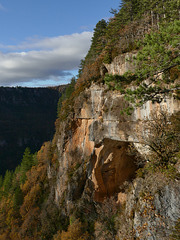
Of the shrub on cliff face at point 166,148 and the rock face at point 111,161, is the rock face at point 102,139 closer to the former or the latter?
the rock face at point 111,161

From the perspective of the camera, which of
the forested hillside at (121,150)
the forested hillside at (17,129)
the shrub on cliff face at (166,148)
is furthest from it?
the forested hillside at (17,129)

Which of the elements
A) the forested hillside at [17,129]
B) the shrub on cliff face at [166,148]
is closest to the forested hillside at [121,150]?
the shrub on cliff face at [166,148]

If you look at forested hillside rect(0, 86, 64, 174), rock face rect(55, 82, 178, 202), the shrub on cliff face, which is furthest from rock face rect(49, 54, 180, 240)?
forested hillside rect(0, 86, 64, 174)

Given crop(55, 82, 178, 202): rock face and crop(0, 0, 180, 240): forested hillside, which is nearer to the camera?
crop(0, 0, 180, 240): forested hillside

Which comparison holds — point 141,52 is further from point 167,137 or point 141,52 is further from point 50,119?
point 50,119

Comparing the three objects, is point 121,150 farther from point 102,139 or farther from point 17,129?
Answer: point 17,129

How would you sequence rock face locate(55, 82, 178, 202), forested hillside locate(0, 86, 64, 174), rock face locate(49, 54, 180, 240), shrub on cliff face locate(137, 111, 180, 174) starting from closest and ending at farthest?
rock face locate(49, 54, 180, 240) < shrub on cliff face locate(137, 111, 180, 174) < rock face locate(55, 82, 178, 202) < forested hillside locate(0, 86, 64, 174)

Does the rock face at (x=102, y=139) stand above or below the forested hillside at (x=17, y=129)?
above

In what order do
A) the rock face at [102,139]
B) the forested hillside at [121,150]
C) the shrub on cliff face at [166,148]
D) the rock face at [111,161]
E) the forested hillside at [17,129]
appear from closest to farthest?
the forested hillside at [121,150], the rock face at [111,161], the shrub on cliff face at [166,148], the rock face at [102,139], the forested hillside at [17,129]

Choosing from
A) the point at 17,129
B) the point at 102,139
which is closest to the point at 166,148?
the point at 102,139

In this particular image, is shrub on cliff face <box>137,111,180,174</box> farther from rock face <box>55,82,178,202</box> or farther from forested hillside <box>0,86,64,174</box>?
forested hillside <box>0,86,64,174</box>

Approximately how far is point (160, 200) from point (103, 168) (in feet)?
44.4

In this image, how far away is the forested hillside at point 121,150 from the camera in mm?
10508

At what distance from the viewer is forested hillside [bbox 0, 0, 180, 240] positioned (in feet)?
34.5
